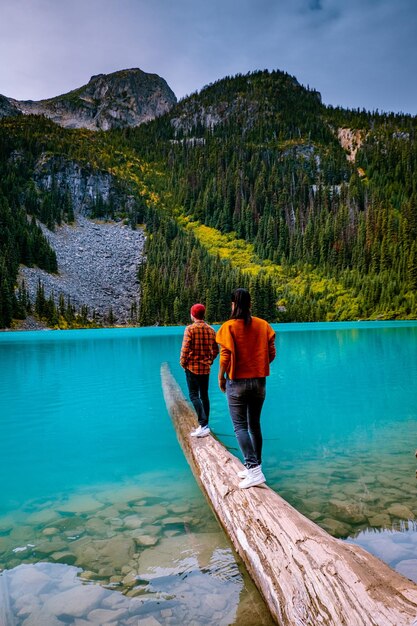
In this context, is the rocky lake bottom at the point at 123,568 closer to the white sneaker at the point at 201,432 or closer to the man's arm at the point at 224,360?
the white sneaker at the point at 201,432

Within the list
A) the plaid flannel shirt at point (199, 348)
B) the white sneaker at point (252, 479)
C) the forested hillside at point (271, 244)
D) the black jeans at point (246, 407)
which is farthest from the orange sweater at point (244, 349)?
the forested hillside at point (271, 244)

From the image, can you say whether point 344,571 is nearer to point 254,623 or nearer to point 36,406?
point 254,623

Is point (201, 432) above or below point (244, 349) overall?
below

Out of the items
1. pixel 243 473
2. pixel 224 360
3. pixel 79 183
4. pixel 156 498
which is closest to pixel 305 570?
pixel 243 473

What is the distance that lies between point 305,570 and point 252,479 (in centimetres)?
189

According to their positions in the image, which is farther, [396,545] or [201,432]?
[201,432]

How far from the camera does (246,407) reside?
5527 mm

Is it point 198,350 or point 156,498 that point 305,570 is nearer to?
point 156,498

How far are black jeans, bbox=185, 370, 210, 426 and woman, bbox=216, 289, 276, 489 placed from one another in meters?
2.40

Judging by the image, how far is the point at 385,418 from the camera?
12.3 m

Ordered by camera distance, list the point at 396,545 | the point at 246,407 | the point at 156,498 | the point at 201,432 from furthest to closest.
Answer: the point at 201,432, the point at 156,498, the point at 246,407, the point at 396,545

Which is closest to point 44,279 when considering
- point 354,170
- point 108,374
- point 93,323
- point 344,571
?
point 93,323

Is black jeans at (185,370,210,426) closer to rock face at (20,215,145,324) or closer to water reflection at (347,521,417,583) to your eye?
water reflection at (347,521,417,583)

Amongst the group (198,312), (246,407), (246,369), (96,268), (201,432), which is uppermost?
(96,268)
